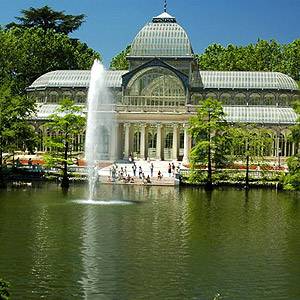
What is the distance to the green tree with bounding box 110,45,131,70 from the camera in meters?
119

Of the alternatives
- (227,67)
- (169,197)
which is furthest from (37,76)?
(169,197)

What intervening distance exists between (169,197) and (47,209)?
1289cm

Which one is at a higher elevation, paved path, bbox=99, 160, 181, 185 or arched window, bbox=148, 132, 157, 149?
arched window, bbox=148, 132, 157, 149

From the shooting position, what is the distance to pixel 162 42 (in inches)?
3642

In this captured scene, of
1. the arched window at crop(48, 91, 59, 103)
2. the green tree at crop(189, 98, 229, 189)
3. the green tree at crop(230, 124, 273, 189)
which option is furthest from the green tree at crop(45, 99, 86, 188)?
the arched window at crop(48, 91, 59, 103)

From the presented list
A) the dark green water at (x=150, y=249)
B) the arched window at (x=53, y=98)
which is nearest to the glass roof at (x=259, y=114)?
the arched window at (x=53, y=98)

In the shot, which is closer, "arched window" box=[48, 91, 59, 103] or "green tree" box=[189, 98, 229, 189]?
"green tree" box=[189, 98, 229, 189]

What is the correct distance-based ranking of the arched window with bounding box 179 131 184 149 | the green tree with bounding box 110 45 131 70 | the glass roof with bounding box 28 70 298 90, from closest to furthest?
the arched window with bounding box 179 131 184 149
the glass roof with bounding box 28 70 298 90
the green tree with bounding box 110 45 131 70

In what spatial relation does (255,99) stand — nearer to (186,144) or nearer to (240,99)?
(240,99)

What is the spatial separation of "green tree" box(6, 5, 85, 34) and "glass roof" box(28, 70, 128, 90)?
24.9 meters

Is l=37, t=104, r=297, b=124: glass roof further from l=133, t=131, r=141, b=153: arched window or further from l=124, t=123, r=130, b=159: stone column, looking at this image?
l=133, t=131, r=141, b=153: arched window

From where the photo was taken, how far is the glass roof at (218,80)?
9094cm

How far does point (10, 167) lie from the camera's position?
69000 millimetres

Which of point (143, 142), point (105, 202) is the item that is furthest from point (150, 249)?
point (143, 142)
